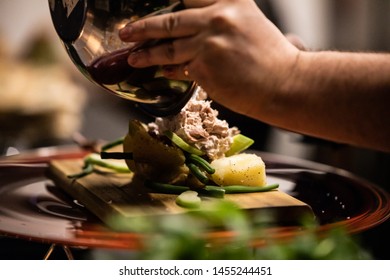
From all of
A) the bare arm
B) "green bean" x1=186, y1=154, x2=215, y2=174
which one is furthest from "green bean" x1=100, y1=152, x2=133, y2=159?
the bare arm

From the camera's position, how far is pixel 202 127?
3.43ft

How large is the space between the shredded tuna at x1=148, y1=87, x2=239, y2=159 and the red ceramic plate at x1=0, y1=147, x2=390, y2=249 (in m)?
0.15

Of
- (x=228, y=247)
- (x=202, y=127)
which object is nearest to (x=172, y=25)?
(x=202, y=127)

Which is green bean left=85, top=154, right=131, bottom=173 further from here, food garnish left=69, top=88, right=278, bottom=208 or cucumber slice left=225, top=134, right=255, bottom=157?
cucumber slice left=225, top=134, right=255, bottom=157

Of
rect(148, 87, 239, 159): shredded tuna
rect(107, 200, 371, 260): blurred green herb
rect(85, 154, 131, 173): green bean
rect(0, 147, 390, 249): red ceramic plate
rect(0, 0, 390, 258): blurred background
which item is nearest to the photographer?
rect(107, 200, 371, 260): blurred green herb

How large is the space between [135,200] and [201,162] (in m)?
0.12

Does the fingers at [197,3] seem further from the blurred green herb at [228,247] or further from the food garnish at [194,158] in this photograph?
the blurred green herb at [228,247]

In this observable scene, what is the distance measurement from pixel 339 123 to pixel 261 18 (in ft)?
0.58

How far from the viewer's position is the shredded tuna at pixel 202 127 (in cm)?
103

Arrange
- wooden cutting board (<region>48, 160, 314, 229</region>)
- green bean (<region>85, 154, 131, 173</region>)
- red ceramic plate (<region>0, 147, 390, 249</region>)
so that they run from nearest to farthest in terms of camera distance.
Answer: red ceramic plate (<region>0, 147, 390, 249</region>), wooden cutting board (<region>48, 160, 314, 229</region>), green bean (<region>85, 154, 131, 173</region>)

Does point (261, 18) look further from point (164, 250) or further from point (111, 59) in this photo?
point (164, 250)

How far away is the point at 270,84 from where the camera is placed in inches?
34.5

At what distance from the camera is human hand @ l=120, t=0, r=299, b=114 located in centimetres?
84
